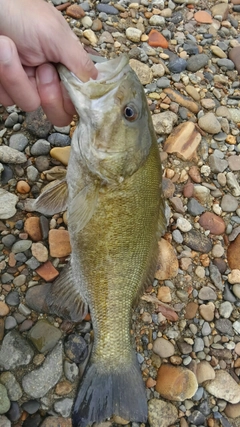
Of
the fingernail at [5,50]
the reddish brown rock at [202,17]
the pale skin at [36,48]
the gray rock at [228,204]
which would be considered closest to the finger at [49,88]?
the pale skin at [36,48]

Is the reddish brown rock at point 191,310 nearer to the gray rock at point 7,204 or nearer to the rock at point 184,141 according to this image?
the rock at point 184,141

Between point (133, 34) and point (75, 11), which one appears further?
point (133, 34)

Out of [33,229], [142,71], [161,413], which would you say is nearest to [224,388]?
[161,413]

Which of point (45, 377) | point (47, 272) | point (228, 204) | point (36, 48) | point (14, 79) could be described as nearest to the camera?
point (14, 79)

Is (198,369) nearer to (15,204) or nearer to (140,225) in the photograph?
(140,225)

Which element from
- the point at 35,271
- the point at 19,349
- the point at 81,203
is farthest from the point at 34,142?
the point at 19,349

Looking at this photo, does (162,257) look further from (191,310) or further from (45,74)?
(45,74)

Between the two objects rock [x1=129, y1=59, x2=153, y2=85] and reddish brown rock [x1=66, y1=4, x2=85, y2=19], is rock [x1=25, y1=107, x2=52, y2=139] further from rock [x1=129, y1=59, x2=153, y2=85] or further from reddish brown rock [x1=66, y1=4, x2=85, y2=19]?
reddish brown rock [x1=66, y1=4, x2=85, y2=19]

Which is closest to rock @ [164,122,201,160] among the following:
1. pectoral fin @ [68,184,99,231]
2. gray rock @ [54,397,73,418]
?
pectoral fin @ [68,184,99,231]
